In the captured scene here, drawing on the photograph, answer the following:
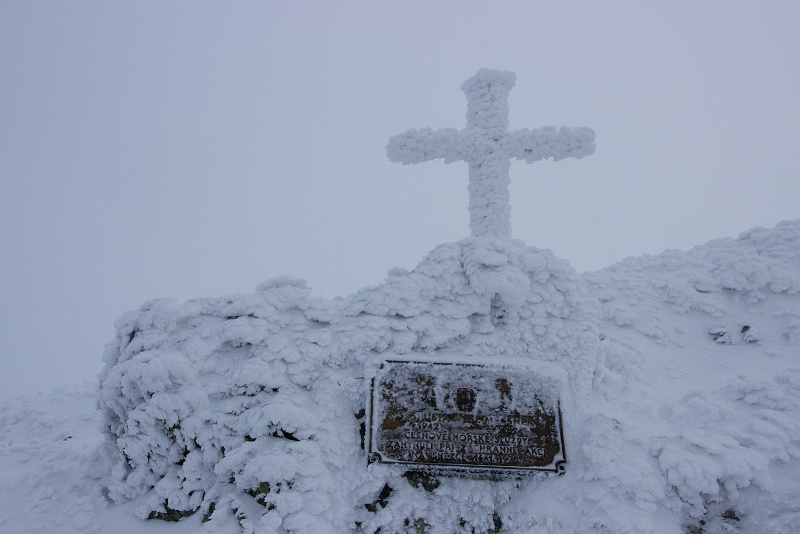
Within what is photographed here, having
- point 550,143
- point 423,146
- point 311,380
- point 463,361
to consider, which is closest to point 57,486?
point 311,380

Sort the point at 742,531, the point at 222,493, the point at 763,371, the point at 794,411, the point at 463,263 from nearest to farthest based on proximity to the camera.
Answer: the point at 742,531 → the point at 222,493 → the point at 794,411 → the point at 763,371 → the point at 463,263

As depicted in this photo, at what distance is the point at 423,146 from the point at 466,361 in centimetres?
379

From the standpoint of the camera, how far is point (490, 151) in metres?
7.79

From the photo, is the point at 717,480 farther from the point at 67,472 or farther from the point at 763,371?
the point at 67,472

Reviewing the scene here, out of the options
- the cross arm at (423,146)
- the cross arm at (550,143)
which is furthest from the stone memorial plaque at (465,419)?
the cross arm at (550,143)

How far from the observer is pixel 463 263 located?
5.80 m

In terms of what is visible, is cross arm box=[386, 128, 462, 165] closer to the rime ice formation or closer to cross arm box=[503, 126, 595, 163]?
cross arm box=[503, 126, 595, 163]

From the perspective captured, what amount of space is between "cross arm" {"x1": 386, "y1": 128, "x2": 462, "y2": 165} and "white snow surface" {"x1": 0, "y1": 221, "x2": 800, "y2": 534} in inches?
89.6

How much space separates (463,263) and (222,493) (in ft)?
10.4

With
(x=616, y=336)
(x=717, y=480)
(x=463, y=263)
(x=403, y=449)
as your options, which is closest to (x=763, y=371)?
(x=616, y=336)

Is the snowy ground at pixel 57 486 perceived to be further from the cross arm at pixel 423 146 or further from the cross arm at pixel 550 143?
the cross arm at pixel 550 143

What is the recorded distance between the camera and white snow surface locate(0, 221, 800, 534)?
4.06m

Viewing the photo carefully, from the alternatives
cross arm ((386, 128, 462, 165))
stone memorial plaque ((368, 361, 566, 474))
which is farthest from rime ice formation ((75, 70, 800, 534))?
cross arm ((386, 128, 462, 165))

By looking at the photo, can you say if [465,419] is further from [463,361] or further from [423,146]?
[423,146]
